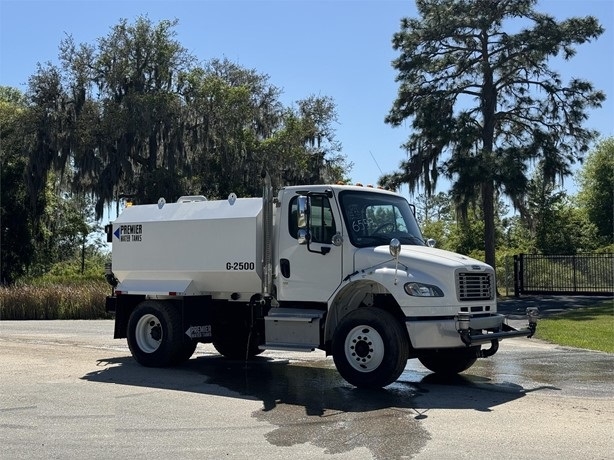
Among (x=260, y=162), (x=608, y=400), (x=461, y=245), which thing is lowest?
(x=608, y=400)

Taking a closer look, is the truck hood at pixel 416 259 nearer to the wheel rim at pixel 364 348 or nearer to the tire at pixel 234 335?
the wheel rim at pixel 364 348

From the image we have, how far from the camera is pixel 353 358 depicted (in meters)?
9.80

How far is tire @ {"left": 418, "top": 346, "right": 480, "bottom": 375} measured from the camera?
10922 millimetres

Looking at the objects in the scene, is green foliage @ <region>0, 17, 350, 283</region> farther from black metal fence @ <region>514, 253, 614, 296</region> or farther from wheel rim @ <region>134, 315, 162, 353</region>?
wheel rim @ <region>134, 315, 162, 353</region>

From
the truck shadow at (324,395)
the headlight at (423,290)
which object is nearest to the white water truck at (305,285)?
the headlight at (423,290)

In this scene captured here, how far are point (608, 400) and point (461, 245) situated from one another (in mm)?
39732

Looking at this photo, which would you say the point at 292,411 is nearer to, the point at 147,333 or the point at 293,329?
the point at 293,329

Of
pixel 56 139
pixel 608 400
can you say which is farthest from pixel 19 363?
pixel 56 139

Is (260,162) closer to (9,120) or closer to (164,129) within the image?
(164,129)

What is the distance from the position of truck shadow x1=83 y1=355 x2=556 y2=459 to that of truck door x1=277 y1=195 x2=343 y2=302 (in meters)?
1.28

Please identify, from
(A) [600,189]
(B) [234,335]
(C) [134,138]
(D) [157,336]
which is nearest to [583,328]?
(B) [234,335]

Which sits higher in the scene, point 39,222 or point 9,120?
point 9,120

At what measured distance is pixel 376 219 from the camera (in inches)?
426

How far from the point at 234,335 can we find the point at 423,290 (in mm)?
4210
